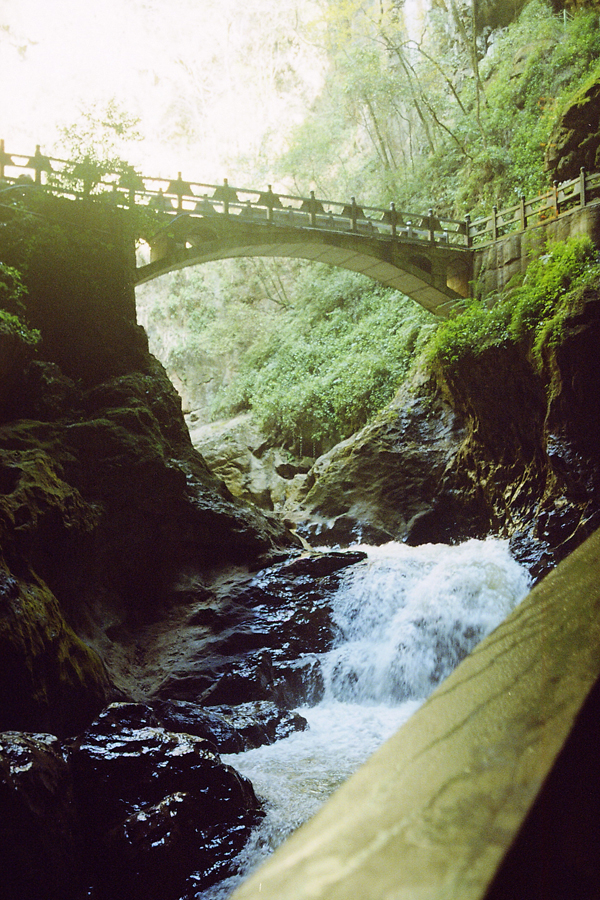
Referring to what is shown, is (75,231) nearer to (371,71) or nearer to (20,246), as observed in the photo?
(20,246)

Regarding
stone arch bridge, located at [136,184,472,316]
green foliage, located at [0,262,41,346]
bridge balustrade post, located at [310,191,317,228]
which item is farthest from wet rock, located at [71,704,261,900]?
bridge balustrade post, located at [310,191,317,228]

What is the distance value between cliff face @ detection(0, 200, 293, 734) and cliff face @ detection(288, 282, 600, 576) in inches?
151

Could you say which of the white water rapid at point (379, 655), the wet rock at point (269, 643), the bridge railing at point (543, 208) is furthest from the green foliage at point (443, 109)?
the wet rock at point (269, 643)

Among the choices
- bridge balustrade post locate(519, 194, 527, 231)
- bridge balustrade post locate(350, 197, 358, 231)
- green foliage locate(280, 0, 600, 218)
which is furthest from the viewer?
green foliage locate(280, 0, 600, 218)

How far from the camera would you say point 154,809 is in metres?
4.13

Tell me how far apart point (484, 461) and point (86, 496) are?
845 cm

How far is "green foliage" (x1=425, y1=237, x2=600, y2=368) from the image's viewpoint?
11188mm

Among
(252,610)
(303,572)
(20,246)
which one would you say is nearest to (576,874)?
(252,610)

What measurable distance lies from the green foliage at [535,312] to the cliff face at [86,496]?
601 centimetres

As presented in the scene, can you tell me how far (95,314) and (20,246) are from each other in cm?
170

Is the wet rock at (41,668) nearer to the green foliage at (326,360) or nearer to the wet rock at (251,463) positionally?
Result: the wet rock at (251,463)

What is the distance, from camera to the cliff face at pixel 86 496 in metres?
5.72

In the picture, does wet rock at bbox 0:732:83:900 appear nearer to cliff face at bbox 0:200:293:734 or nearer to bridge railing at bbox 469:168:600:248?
cliff face at bbox 0:200:293:734

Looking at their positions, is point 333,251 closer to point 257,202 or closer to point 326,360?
point 257,202
